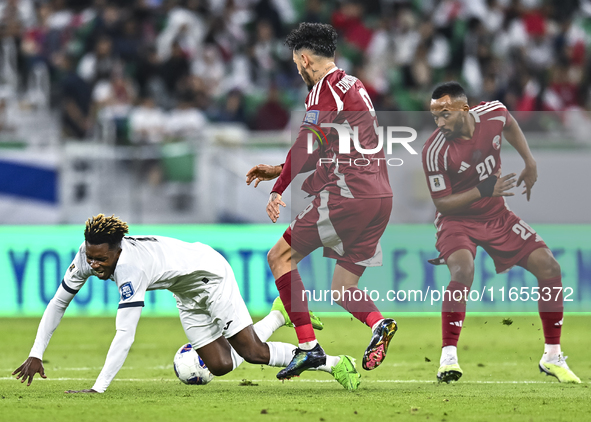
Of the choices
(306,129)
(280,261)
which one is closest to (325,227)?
(280,261)

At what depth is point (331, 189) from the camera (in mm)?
6730

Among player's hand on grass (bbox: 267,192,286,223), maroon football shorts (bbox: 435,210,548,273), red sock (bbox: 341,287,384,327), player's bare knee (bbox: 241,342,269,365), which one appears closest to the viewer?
player's hand on grass (bbox: 267,192,286,223)

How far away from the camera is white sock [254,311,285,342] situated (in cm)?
664

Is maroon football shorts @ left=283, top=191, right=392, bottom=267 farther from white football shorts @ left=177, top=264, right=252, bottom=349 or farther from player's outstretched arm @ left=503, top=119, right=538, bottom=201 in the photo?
player's outstretched arm @ left=503, top=119, right=538, bottom=201

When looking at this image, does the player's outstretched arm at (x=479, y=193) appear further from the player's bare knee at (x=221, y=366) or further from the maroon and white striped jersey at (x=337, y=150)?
the player's bare knee at (x=221, y=366)

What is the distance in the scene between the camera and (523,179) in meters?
7.30

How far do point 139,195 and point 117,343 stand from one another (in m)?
6.23

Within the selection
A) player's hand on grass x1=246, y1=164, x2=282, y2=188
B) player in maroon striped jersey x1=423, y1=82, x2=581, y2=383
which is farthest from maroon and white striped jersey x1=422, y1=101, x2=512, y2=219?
player's hand on grass x1=246, y1=164, x2=282, y2=188

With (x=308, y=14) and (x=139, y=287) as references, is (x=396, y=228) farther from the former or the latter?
(x=308, y=14)

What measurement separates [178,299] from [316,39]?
2.16m

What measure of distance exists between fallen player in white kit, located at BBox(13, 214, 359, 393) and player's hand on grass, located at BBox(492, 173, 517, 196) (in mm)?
1899

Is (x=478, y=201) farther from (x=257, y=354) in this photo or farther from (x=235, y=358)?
(x=235, y=358)

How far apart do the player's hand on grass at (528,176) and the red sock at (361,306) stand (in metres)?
1.71

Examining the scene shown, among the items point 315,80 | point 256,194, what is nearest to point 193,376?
point 315,80
